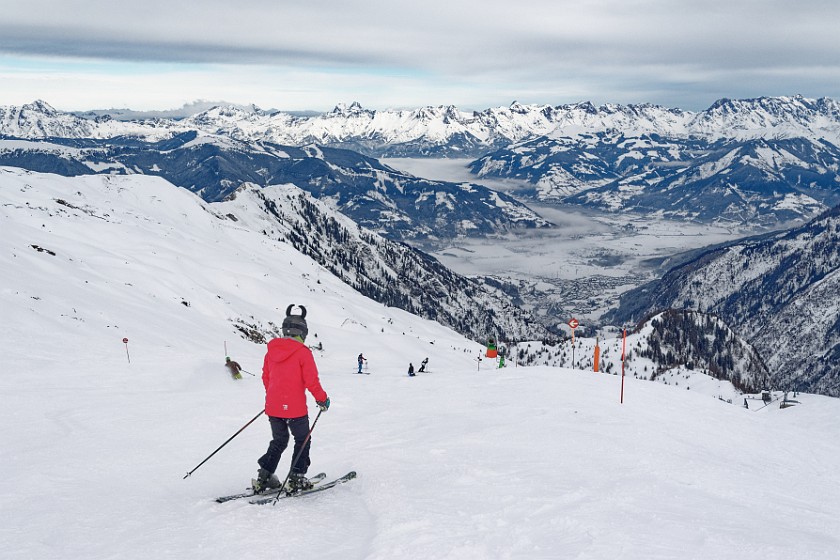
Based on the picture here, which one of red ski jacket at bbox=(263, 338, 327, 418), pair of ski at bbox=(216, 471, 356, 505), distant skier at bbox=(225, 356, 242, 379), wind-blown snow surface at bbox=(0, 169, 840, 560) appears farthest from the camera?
distant skier at bbox=(225, 356, 242, 379)

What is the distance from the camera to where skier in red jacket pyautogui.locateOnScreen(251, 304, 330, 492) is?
405 inches

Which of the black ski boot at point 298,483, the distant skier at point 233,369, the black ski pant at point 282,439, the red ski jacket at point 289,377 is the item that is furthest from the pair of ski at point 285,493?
the distant skier at point 233,369

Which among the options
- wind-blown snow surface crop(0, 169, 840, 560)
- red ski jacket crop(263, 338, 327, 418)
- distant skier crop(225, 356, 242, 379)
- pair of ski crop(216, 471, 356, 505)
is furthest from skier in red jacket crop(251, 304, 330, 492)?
distant skier crop(225, 356, 242, 379)

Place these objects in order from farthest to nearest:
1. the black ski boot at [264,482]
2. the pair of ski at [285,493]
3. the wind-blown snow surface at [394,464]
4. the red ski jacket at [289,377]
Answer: the black ski boot at [264,482], the red ski jacket at [289,377], the pair of ski at [285,493], the wind-blown snow surface at [394,464]

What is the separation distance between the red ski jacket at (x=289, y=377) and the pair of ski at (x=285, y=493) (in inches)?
55.1

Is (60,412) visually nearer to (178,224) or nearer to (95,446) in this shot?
(95,446)

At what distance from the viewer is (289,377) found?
33.8ft

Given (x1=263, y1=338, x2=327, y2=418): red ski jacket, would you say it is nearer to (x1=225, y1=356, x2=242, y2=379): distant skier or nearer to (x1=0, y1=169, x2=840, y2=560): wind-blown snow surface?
(x1=0, y1=169, x2=840, y2=560): wind-blown snow surface

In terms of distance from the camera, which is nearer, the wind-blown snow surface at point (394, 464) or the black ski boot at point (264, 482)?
the wind-blown snow surface at point (394, 464)

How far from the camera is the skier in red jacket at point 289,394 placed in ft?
33.8

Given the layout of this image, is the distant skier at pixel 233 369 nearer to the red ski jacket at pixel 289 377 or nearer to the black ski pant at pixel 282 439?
the black ski pant at pixel 282 439

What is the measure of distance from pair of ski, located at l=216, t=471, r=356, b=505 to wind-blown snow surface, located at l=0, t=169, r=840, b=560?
8.0 inches

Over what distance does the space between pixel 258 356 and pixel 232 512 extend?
2889cm

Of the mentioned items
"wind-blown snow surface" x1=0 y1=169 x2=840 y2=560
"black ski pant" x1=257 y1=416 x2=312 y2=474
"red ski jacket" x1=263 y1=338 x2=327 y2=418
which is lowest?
"wind-blown snow surface" x1=0 y1=169 x2=840 y2=560
